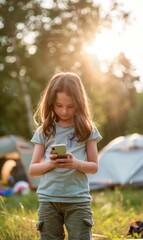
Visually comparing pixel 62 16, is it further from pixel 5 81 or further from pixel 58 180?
pixel 58 180

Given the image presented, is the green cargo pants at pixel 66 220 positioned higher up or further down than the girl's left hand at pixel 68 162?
further down

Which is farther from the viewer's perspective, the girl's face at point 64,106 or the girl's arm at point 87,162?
the girl's face at point 64,106

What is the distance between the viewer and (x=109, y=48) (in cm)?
1980

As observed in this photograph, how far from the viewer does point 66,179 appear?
9.43 feet

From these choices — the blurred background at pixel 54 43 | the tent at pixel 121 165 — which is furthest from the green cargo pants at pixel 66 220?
the blurred background at pixel 54 43

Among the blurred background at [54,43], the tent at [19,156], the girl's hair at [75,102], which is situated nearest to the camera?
the girl's hair at [75,102]

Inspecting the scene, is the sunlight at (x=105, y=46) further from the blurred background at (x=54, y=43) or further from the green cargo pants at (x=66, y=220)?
the green cargo pants at (x=66, y=220)

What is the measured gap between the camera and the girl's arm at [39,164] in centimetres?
284

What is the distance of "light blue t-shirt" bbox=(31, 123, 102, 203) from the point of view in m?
2.87

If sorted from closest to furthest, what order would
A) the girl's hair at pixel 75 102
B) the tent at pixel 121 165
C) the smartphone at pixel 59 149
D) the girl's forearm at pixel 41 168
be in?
the smartphone at pixel 59 149 < the girl's forearm at pixel 41 168 < the girl's hair at pixel 75 102 < the tent at pixel 121 165

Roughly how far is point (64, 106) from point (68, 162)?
351mm

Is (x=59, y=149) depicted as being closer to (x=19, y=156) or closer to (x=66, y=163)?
(x=66, y=163)

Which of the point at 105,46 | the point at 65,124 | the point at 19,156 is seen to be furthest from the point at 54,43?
the point at 65,124

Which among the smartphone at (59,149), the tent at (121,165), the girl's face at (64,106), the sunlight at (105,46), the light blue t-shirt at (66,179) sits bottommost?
the tent at (121,165)
